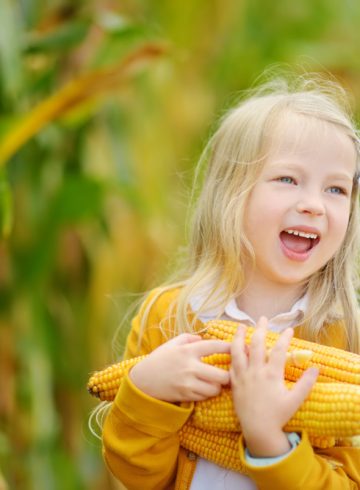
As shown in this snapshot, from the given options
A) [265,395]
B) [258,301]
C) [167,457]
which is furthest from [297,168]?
[167,457]

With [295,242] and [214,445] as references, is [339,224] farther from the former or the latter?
[214,445]

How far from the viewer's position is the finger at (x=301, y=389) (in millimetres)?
1024

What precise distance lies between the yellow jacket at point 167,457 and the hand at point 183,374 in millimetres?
14

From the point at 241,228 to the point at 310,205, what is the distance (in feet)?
0.33

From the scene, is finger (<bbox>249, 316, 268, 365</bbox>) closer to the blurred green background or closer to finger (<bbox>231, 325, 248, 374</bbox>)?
finger (<bbox>231, 325, 248, 374</bbox>)

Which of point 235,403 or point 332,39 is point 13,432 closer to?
point 235,403

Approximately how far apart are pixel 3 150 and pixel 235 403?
0.93m

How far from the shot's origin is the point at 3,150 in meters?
1.80

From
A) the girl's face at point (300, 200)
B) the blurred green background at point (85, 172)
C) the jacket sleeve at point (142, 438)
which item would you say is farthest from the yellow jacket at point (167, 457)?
the blurred green background at point (85, 172)

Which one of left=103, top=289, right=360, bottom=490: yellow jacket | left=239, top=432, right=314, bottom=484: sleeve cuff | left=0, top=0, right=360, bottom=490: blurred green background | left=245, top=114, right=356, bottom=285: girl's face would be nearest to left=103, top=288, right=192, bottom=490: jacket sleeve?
left=103, top=289, right=360, bottom=490: yellow jacket

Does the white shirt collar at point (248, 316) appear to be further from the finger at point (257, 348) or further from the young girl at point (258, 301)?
Answer: the finger at point (257, 348)

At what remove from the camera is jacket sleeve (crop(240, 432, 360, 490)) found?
1.01 m

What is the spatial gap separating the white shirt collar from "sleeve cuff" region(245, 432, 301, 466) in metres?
0.16

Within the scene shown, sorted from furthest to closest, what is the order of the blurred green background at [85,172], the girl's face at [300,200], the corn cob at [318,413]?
1. the blurred green background at [85,172]
2. the girl's face at [300,200]
3. the corn cob at [318,413]
